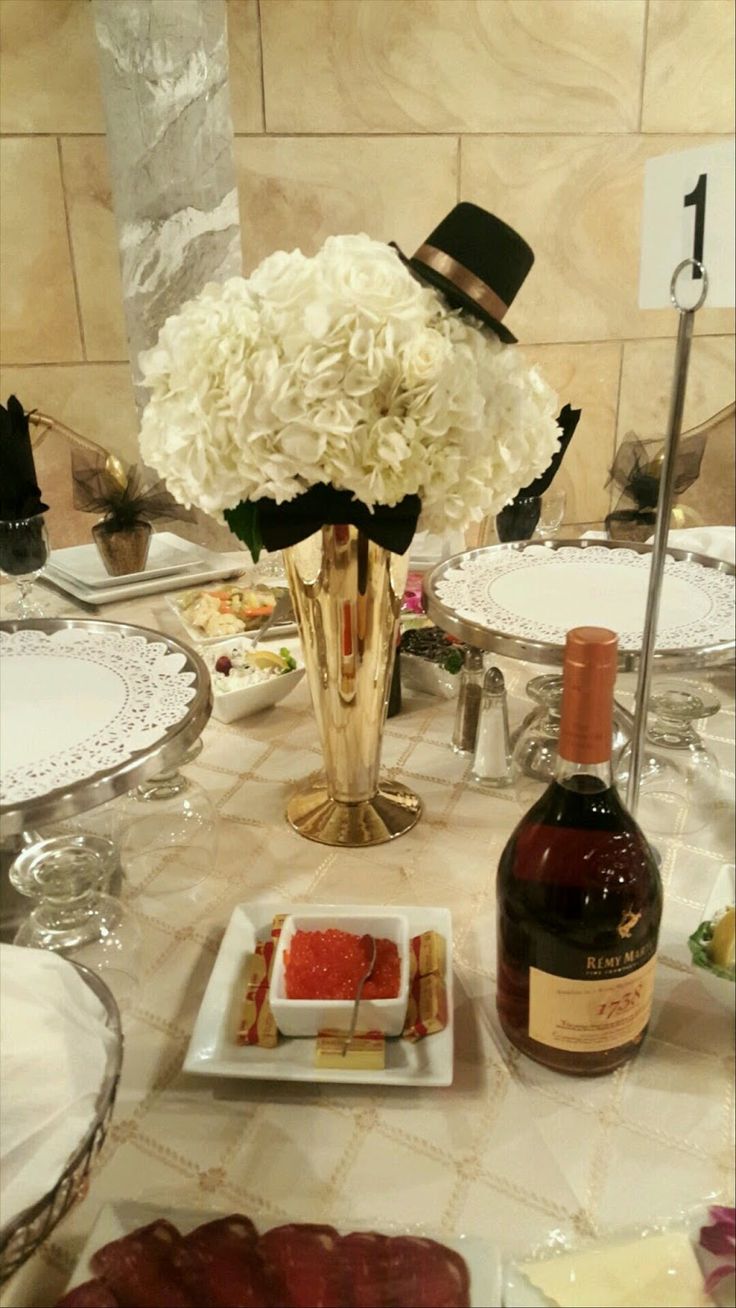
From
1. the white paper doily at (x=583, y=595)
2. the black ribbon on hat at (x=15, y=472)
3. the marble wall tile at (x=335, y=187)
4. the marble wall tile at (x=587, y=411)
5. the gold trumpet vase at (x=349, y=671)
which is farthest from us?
the marble wall tile at (x=587, y=411)

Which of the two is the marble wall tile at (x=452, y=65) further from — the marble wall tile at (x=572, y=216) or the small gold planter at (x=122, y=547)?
the small gold planter at (x=122, y=547)

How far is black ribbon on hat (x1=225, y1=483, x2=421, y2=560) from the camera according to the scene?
0.71 meters

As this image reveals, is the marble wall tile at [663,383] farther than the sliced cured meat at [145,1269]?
Yes

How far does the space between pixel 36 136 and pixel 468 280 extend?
1946mm

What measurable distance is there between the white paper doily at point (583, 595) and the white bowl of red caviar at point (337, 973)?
1.13ft

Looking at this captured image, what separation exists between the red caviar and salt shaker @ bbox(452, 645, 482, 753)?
1.26 ft

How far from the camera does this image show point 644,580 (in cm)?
107

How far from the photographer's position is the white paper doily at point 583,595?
0.93 meters

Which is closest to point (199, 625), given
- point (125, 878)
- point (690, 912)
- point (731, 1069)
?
point (125, 878)

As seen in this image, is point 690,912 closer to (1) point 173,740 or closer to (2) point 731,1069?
(2) point 731,1069

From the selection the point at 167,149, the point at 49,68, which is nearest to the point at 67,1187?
the point at 167,149

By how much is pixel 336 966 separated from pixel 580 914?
0.60 ft

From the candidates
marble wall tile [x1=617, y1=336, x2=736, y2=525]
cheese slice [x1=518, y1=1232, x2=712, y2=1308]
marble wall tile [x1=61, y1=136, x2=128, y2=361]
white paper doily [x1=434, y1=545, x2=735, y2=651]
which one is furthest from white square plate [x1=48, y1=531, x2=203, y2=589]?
marble wall tile [x1=617, y1=336, x2=736, y2=525]

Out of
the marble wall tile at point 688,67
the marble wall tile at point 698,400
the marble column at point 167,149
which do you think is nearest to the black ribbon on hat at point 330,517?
the marble column at point 167,149
